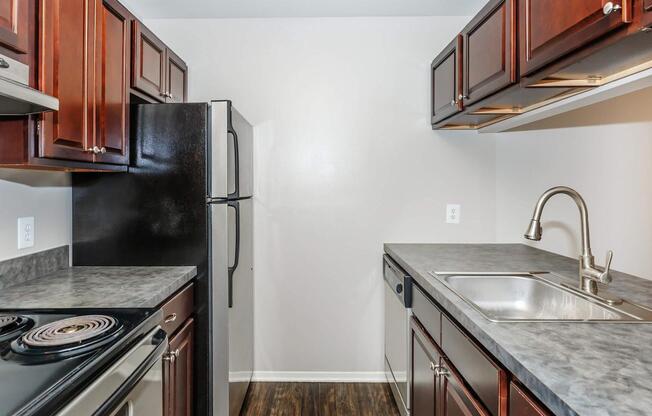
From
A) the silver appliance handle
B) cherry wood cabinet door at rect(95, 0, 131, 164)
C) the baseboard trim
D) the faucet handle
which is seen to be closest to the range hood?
cherry wood cabinet door at rect(95, 0, 131, 164)

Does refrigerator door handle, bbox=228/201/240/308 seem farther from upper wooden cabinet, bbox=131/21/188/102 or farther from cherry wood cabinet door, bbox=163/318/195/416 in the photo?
upper wooden cabinet, bbox=131/21/188/102

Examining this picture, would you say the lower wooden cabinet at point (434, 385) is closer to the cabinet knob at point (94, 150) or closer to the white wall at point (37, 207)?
the cabinet knob at point (94, 150)

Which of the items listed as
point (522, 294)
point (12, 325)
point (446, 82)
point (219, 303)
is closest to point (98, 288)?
point (12, 325)

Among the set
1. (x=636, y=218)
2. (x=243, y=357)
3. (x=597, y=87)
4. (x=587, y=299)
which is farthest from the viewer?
(x=243, y=357)

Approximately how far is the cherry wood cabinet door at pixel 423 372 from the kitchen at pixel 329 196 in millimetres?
22

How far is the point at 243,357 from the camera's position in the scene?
2.27m

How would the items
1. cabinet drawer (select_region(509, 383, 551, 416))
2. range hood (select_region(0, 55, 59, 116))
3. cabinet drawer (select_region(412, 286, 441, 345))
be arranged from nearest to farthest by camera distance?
cabinet drawer (select_region(509, 383, 551, 416)) → range hood (select_region(0, 55, 59, 116)) → cabinet drawer (select_region(412, 286, 441, 345))

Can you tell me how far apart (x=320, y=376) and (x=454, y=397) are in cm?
149

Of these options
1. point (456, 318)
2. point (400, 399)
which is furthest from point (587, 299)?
point (400, 399)

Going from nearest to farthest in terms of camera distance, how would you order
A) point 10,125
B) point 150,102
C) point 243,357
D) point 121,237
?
1. point 10,125
2. point 121,237
3. point 150,102
4. point 243,357

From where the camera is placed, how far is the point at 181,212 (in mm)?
1862

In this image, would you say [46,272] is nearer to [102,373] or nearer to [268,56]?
[102,373]

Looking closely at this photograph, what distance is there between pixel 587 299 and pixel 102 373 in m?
1.52

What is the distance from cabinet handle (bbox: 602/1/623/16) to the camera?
3.27ft
